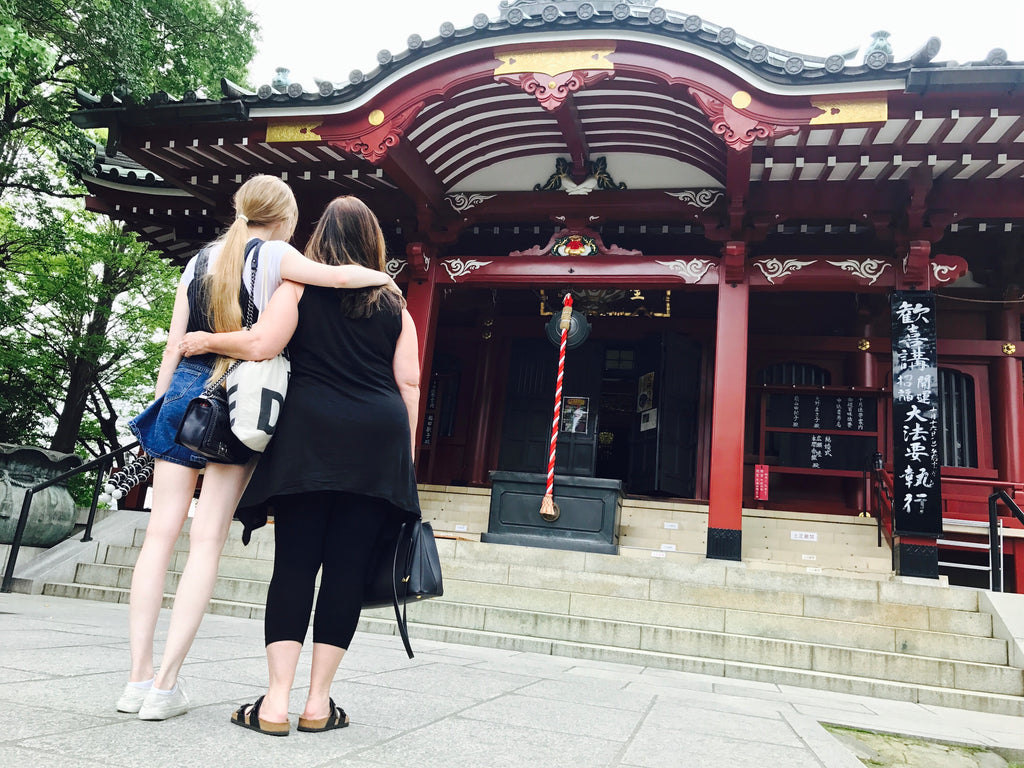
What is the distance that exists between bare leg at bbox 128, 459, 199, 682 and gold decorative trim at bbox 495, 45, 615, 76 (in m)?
5.38

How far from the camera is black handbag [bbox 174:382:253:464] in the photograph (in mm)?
2043

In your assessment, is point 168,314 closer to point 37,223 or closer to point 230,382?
point 37,223

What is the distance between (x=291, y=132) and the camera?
7.21 m

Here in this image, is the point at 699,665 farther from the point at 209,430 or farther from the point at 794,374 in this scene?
the point at 794,374

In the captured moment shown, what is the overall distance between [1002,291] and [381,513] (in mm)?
9406

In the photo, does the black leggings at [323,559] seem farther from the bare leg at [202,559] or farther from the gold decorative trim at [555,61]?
the gold decorative trim at [555,61]

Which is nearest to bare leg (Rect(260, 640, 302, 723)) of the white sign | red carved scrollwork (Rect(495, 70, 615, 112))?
red carved scrollwork (Rect(495, 70, 615, 112))

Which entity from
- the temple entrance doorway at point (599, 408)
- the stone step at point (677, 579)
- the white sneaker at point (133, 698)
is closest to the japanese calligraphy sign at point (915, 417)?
the stone step at point (677, 579)

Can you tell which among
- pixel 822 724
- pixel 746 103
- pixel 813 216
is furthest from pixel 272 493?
pixel 813 216

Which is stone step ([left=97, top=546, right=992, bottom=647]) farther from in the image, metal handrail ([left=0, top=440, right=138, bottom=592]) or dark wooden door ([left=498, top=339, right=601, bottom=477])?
dark wooden door ([left=498, top=339, right=601, bottom=477])

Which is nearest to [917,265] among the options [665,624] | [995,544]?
[995,544]

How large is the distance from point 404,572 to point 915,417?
20.2 feet

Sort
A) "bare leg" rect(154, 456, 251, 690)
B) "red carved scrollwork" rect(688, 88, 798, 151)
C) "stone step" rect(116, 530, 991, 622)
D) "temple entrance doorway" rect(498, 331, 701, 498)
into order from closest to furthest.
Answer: "bare leg" rect(154, 456, 251, 690) → "stone step" rect(116, 530, 991, 622) → "red carved scrollwork" rect(688, 88, 798, 151) → "temple entrance doorway" rect(498, 331, 701, 498)

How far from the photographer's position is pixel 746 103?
6355mm
